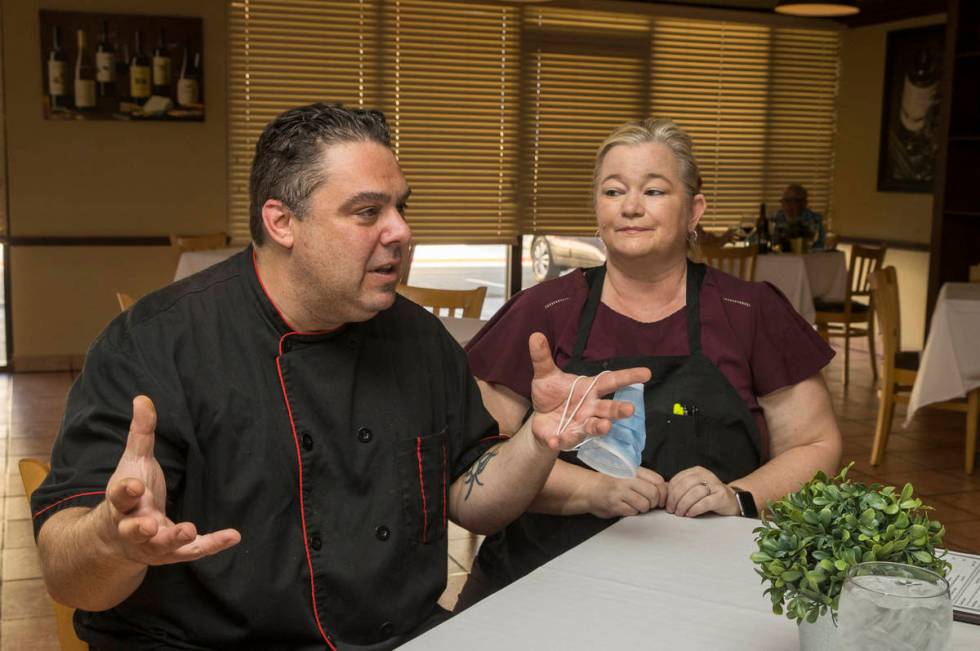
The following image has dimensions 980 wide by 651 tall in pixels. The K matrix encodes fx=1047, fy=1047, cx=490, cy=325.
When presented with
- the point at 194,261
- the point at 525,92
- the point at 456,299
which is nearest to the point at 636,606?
the point at 456,299

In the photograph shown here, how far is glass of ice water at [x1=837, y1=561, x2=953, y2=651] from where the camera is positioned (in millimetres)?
1054

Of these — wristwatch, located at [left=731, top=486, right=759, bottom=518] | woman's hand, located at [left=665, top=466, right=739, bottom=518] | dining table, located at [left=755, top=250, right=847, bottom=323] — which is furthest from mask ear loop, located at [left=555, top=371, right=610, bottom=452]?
dining table, located at [left=755, top=250, right=847, bottom=323]

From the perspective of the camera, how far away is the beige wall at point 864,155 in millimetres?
8391

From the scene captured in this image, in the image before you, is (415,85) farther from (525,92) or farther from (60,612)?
(60,612)

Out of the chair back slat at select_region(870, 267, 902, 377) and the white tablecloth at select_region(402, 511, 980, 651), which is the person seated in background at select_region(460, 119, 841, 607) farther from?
the chair back slat at select_region(870, 267, 902, 377)

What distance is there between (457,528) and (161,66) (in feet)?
14.1

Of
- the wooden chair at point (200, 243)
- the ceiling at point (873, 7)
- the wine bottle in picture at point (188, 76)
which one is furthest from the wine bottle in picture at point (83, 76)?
the ceiling at point (873, 7)

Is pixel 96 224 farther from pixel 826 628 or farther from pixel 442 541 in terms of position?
pixel 826 628

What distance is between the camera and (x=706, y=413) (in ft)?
6.99

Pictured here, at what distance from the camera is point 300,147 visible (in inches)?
63.1

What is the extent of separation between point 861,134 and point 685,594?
8.17 meters

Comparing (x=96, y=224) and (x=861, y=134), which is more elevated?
(x=861, y=134)

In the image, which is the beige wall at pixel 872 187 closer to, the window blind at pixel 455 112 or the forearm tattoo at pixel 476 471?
the window blind at pixel 455 112

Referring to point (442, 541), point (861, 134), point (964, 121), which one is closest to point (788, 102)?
point (861, 134)
